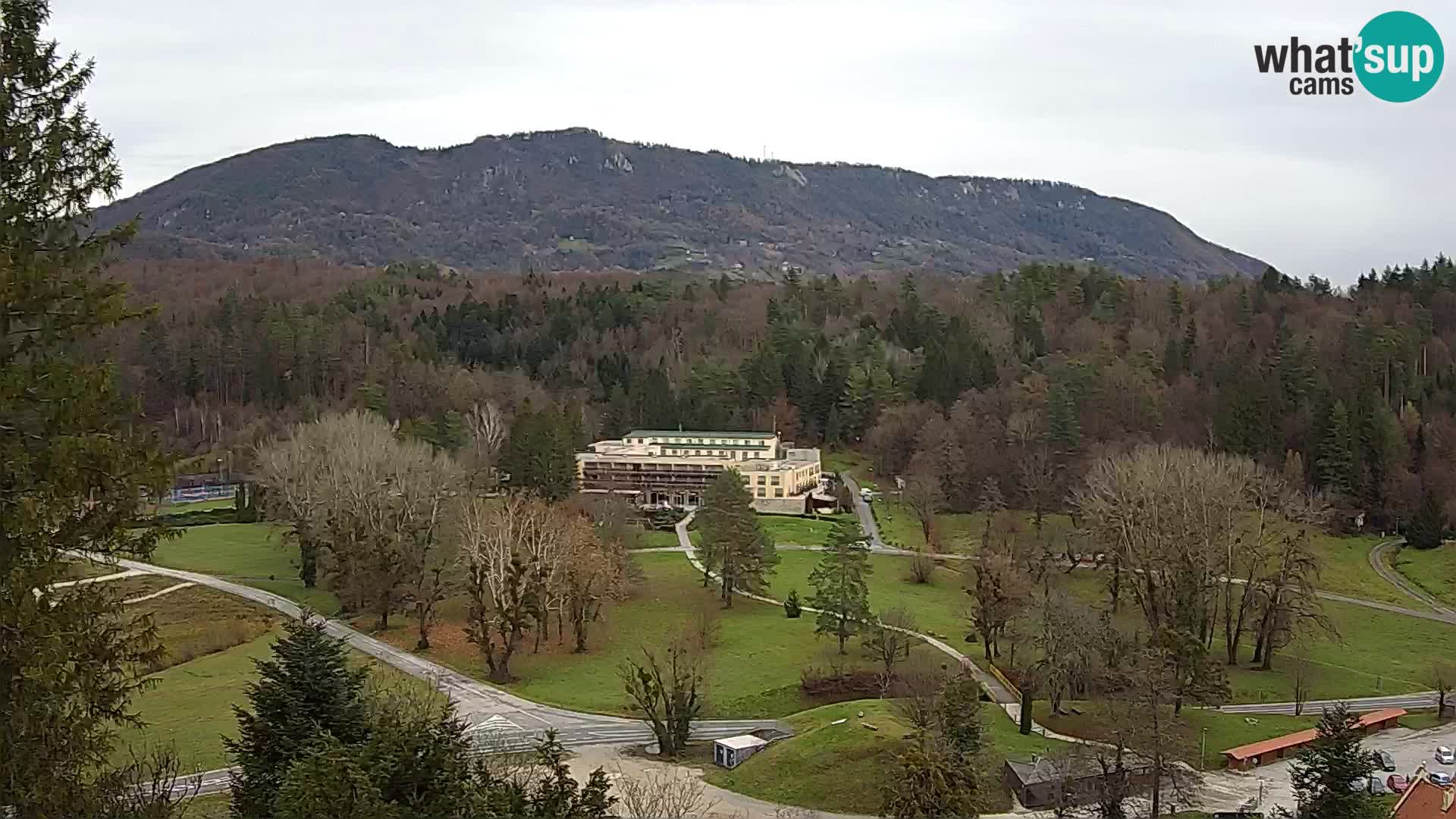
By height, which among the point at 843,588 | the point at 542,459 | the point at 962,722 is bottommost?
the point at 962,722

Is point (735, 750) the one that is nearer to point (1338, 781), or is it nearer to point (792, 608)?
point (1338, 781)

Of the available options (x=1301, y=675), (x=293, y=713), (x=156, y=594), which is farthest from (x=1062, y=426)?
(x=293, y=713)

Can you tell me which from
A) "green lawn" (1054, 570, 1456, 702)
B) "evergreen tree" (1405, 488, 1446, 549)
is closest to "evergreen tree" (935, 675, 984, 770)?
"green lawn" (1054, 570, 1456, 702)

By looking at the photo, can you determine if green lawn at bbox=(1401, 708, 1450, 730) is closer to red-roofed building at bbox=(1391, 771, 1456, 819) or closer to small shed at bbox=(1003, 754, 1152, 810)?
red-roofed building at bbox=(1391, 771, 1456, 819)

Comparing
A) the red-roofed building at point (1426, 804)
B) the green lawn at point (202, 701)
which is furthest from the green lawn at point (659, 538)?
the red-roofed building at point (1426, 804)

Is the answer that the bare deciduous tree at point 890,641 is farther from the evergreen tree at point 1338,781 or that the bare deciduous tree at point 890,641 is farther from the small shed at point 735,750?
the evergreen tree at point 1338,781
